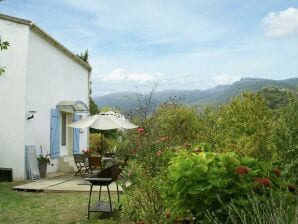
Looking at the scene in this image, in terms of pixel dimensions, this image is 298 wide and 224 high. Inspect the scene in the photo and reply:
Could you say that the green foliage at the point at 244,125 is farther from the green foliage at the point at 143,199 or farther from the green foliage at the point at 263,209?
the green foliage at the point at 263,209

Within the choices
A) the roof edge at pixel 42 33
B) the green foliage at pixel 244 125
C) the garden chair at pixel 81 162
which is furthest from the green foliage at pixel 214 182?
the roof edge at pixel 42 33

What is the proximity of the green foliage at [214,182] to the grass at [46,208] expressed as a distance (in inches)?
126

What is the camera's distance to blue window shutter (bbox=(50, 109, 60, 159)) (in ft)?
58.9

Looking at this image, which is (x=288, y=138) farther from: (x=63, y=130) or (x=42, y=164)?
(x=63, y=130)

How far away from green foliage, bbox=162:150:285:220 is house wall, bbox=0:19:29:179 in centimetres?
1098

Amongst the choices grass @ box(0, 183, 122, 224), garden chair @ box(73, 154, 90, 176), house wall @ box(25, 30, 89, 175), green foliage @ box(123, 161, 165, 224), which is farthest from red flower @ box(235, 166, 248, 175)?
house wall @ box(25, 30, 89, 175)

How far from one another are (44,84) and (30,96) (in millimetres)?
1447

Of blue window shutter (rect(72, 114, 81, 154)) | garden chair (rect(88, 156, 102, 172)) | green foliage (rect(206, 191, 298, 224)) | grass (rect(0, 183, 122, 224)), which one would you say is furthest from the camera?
blue window shutter (rect(72, 114, 81, 154))

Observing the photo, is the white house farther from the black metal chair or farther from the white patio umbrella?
the black metal chair

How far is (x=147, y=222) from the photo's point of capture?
645 cm

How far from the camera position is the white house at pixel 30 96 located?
1549 cm

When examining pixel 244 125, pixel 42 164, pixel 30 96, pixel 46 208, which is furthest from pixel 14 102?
pixel 244 125

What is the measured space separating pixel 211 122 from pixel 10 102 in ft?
25.5

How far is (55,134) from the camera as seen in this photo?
18.4 m
